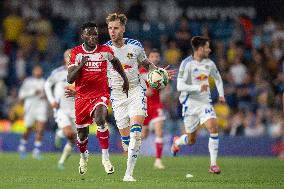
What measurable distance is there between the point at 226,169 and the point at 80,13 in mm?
13503

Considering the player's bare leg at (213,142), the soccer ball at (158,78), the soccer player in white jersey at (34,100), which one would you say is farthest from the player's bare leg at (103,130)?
the soccer player in white jersey at (34,100)

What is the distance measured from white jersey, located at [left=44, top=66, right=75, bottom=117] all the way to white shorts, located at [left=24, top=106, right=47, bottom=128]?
5068 mm

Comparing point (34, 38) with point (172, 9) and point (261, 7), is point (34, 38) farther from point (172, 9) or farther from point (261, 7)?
point (261, 7)

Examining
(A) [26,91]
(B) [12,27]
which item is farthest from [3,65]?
(A) [26,91]

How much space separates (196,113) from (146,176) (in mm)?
2580

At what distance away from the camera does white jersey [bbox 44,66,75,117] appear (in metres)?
20.2

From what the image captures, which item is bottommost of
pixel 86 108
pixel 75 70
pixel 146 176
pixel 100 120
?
pixel 146 176

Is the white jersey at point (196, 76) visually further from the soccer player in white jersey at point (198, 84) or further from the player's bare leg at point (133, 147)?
the player's bare leg at point (133, 147)

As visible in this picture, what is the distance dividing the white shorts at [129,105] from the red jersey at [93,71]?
54 centimetres

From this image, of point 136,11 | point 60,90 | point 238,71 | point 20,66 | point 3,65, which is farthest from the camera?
point 136,11

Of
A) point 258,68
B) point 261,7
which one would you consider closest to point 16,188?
point 258,68

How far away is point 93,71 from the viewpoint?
1474 centimetres

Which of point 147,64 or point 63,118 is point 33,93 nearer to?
point 63,118

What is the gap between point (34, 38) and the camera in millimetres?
30094
